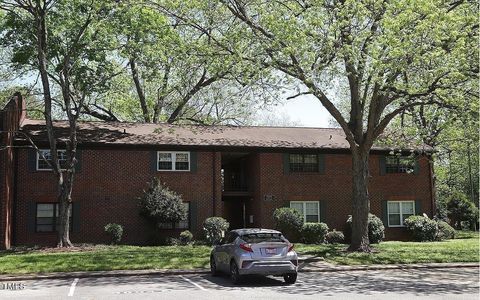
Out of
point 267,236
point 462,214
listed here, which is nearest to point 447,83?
point 267,236

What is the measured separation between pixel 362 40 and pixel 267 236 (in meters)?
7.70

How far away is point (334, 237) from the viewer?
91.5ft

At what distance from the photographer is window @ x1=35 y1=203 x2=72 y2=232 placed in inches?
1028

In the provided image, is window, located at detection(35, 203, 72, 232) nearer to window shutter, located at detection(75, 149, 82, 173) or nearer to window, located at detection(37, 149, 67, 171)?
window, located at detection(37, 149, 67, 171)

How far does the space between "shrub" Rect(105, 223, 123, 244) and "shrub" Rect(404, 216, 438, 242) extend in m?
16.0

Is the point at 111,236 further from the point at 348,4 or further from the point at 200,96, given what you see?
the point at 200,96

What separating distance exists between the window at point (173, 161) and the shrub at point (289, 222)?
5614 mm

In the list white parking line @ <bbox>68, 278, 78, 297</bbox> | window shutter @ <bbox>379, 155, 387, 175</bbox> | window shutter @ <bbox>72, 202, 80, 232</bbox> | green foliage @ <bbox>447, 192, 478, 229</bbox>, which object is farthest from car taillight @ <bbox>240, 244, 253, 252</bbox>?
green foliage @ <bbox>447, 192, 478, 229</bbox>

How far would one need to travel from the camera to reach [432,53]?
651 inches

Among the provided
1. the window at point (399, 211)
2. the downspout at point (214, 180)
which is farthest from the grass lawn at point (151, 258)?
the window at point (399, 211)

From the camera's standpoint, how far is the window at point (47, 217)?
85.7ft

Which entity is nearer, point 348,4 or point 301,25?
point 348,4

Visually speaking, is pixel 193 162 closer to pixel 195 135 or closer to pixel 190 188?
pixel 190 188

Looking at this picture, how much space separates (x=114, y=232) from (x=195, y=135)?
7431 mm
